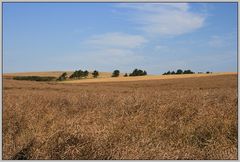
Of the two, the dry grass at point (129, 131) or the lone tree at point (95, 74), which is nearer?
the dry grass at point (129, 131)

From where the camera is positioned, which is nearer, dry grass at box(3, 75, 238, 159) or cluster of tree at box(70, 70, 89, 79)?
dry grass at box(3, 75, 238, 159)

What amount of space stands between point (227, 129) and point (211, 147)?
1.01 metres

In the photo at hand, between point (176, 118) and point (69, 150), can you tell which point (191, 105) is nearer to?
point (176, 118)

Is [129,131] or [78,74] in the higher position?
[78,74]

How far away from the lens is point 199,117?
8188 millimetres

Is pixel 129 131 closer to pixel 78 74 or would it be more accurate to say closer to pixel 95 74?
pixel 95 74

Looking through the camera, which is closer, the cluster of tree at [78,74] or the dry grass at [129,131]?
the dry grass at [129,131]

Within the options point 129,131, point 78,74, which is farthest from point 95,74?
point 129,131

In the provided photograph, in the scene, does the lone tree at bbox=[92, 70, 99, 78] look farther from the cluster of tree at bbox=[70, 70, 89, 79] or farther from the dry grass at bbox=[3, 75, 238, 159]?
the dry grass at bbox=[3, 75, 238, 159]

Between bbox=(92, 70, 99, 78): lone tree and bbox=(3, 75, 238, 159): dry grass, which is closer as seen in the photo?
bbox=(3, 75, 238, 159): dry grass

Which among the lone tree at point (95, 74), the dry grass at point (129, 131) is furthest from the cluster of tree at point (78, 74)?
the dry grass at point (129, 131)

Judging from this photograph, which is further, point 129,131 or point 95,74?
point 95,74

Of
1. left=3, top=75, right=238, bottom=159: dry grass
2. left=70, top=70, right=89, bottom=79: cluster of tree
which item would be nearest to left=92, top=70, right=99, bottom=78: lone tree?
left=70, top=70, right=89, bottom=79: cluster of tree

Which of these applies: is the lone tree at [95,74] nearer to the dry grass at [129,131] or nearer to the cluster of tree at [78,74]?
the cluster of tree at [78,74]
